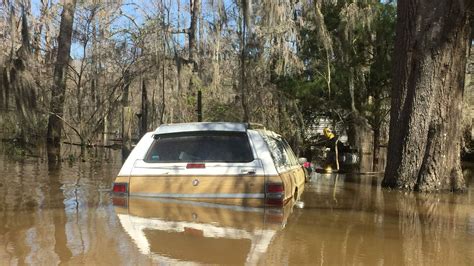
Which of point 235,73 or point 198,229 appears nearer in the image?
point 198,229

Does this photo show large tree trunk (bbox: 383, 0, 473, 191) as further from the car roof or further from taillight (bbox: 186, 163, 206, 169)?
taillight (bbox: 186, 163, 206, 169)

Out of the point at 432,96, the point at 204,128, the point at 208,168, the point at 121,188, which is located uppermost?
the point at 432,96

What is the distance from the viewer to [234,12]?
16.2 m

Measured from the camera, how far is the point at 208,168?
680 cm

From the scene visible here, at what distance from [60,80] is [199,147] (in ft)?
48.0

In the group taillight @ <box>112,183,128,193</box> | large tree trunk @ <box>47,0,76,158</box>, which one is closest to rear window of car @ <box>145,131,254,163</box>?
taillight @ <box>112,183,128,193</box>

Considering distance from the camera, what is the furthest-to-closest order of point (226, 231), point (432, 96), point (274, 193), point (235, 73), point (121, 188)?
point (235, 73) < point (432, 96) < point (121, 188) < point (274, 193) < point (226, 231)

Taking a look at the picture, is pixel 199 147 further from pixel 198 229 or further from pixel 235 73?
pixel 235 73

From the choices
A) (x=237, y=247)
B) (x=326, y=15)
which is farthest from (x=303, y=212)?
(x=326, y=15)

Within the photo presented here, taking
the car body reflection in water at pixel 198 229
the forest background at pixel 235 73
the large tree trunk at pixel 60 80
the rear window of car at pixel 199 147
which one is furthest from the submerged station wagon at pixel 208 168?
the large tree trunk at pixel 60 80

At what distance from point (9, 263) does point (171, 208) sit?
261 cm

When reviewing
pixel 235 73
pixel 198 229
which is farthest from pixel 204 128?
pixel 235 73

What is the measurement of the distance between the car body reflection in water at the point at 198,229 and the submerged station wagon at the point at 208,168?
16 centimetres

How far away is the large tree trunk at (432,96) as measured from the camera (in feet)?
34.7
